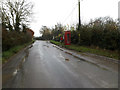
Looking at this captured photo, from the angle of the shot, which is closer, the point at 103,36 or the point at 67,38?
the point at 103,36

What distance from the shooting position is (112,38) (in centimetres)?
1207

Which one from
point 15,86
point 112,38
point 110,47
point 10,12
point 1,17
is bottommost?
point 15,86

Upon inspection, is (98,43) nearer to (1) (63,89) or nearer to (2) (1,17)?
(1) (63,89)

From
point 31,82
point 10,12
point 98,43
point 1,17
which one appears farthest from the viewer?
point 10,12

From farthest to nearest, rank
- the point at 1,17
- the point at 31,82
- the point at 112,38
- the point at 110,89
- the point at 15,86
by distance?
the point at 1,17 < the point at 112,38 < the point at 31,82 < the point at 15,86 < the point at 110,89

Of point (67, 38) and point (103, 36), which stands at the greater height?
point (103, 36)

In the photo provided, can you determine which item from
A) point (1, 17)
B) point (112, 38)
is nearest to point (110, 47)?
point (112, 38)

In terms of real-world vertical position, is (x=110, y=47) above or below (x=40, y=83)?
above

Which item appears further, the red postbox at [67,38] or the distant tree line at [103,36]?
the red postbox at [67,38]

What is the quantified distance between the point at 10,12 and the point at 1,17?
3.09 m

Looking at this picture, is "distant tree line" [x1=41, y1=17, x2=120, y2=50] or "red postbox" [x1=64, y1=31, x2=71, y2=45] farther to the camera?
"red postbox" [x1=64, y1=31, x2=71, y2=45]

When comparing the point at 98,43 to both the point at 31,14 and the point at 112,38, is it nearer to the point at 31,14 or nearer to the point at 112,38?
the point at 112,38

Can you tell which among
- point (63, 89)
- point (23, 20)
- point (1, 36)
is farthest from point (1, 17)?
point (63, 89)

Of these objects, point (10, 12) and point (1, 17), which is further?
point (10, 12)
